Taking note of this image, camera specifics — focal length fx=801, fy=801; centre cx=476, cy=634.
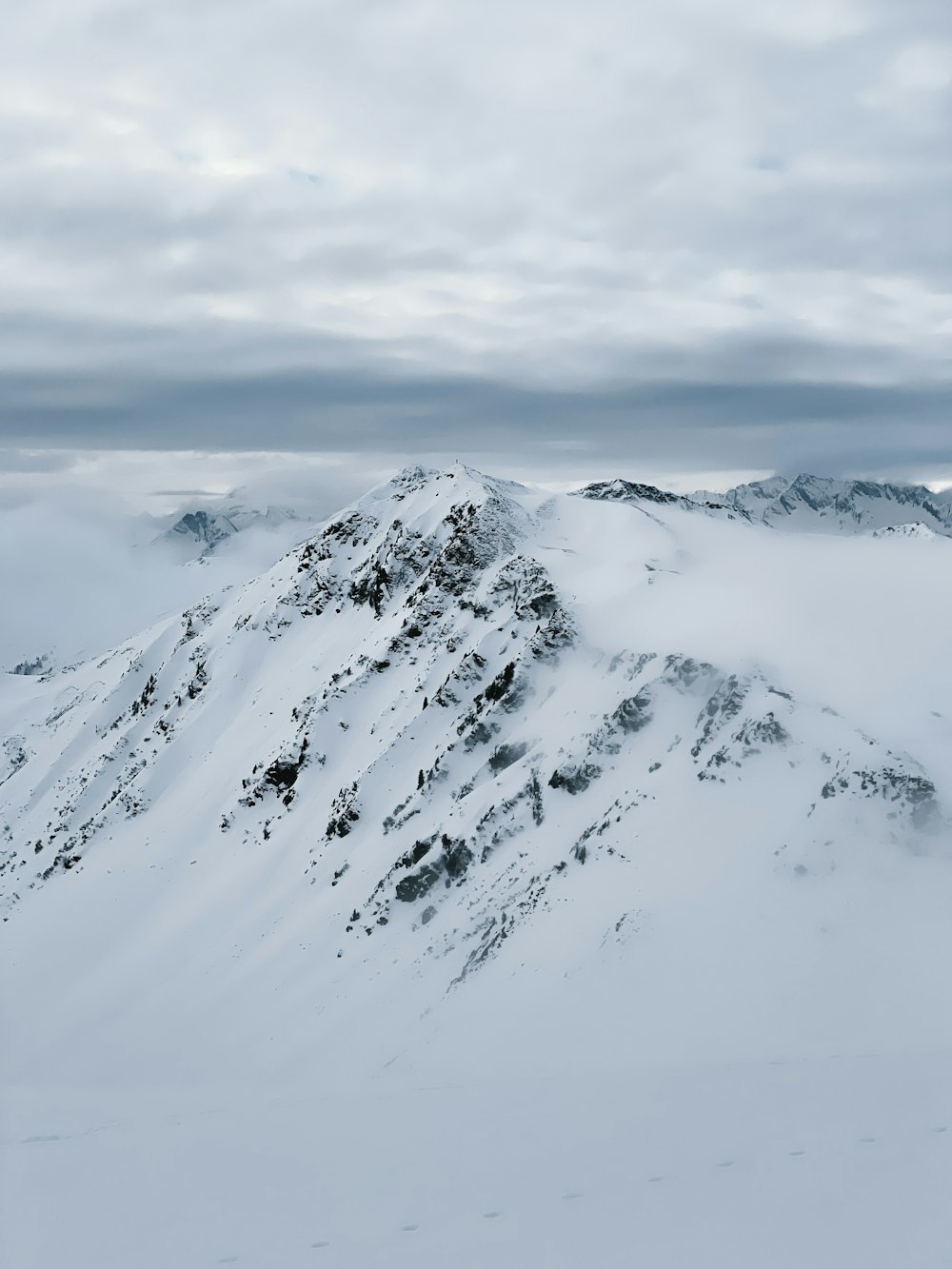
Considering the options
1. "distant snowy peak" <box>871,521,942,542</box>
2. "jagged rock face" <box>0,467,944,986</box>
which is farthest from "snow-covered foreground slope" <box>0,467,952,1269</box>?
"distant snowy peak" <box>871,521,942,542</box>

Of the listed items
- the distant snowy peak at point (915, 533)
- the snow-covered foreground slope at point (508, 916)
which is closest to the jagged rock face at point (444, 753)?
the snow-covered foreground slope at point (508, 916)

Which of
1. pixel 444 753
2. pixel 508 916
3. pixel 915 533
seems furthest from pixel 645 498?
pixel 508 916

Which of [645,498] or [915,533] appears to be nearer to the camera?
[915,533]

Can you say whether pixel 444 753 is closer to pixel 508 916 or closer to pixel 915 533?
pixel 508 916

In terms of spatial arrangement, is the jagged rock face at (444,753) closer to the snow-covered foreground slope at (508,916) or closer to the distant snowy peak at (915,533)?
the snow-covered foreground slope at (508,916)

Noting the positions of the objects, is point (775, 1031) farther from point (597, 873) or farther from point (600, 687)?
point (600, 687)
